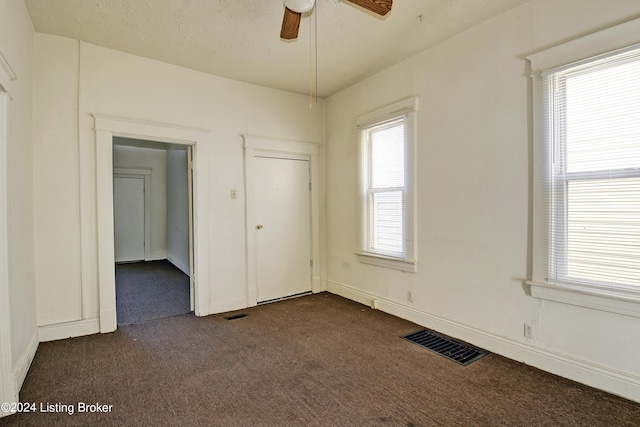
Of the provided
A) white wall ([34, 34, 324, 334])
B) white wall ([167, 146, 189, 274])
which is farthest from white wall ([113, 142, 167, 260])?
white wall ([34, 34, 324, 334])

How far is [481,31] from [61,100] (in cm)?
388

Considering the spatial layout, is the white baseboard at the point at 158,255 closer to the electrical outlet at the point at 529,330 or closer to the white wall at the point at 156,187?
the white wall at the point at 156,187

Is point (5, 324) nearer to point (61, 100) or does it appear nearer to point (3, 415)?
point (3, 415)

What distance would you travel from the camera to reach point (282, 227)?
14.5 ft

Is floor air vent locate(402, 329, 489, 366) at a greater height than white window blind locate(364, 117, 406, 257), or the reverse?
white window blind locate(364, 117, 406, 257)

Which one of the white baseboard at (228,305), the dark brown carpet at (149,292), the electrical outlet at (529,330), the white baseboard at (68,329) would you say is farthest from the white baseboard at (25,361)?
the electrical outlet at (529,330)

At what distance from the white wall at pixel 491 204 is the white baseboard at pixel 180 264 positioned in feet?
13.3

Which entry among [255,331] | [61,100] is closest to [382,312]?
[255,331]

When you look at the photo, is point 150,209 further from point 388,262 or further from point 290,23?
point 290,23

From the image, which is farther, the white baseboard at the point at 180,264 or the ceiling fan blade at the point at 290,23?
the white baseboard at the point at 180,264

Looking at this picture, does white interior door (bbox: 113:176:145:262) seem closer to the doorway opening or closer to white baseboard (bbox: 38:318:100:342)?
the doorway opening

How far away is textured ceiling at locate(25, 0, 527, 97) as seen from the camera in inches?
101

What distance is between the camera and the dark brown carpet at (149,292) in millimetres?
3820

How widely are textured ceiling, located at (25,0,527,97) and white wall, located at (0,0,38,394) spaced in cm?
40
